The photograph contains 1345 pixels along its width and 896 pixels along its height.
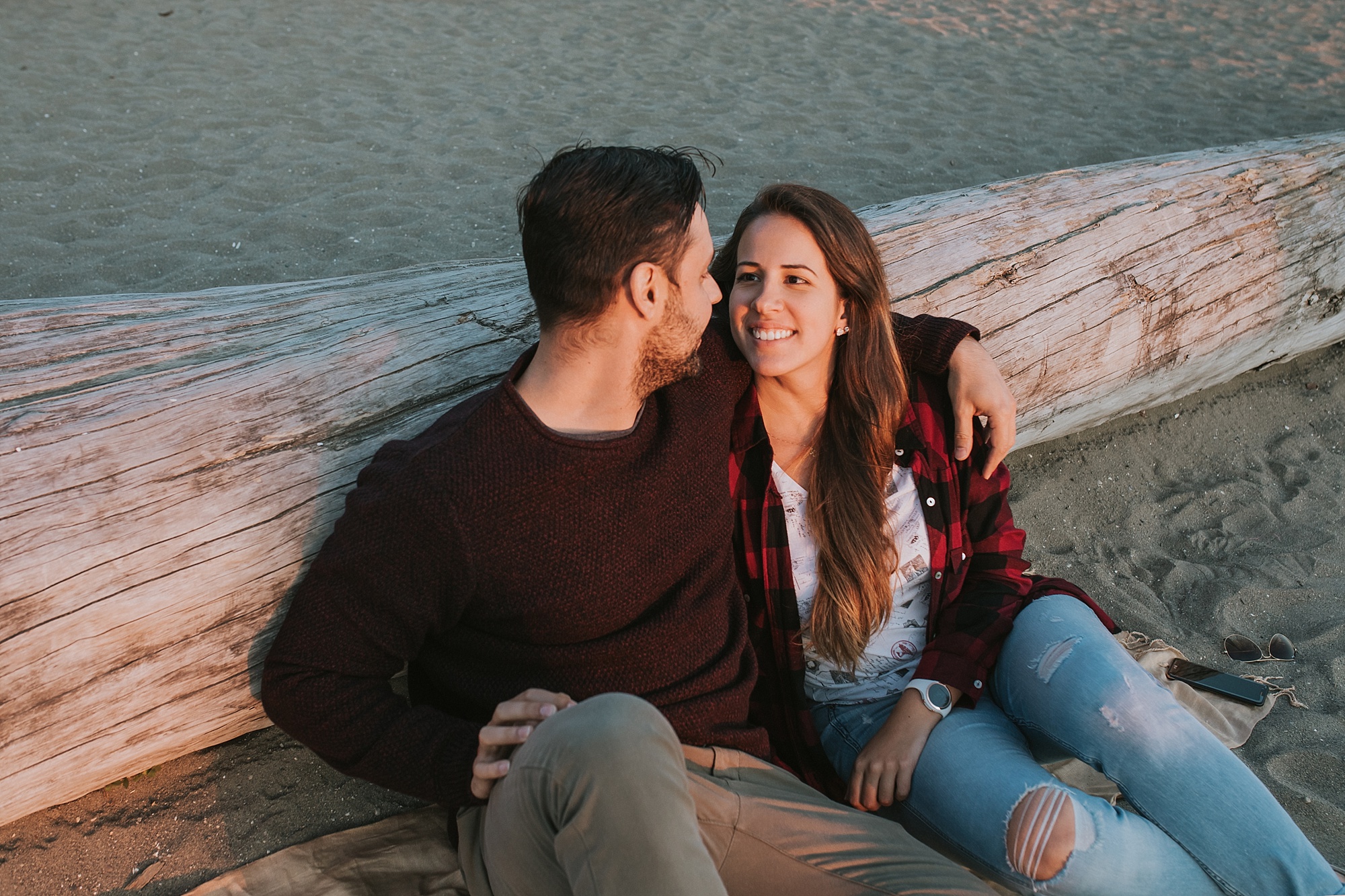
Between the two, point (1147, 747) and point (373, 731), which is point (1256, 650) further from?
point (373, 731)

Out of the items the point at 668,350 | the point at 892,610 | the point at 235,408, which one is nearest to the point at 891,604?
the point at 892,610

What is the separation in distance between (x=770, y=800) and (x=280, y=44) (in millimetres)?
7908

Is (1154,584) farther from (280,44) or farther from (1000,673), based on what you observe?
(280,44)

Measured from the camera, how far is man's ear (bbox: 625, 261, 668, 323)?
7.16 feet

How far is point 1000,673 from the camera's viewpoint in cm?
254

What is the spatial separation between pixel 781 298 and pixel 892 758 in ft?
3.72

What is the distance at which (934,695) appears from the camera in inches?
96.4

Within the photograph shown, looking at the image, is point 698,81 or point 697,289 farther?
point 698,81

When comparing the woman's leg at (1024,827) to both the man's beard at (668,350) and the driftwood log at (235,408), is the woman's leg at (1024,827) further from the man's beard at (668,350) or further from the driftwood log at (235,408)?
the driftwood log at (235,408)

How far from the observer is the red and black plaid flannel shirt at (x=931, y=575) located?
100 inches

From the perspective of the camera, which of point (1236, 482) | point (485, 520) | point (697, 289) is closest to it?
point (485, 520)

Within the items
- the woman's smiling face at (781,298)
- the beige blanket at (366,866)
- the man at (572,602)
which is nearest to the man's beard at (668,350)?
the man at (572,602)

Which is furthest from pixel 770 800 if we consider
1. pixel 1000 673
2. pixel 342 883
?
pixel 342 883

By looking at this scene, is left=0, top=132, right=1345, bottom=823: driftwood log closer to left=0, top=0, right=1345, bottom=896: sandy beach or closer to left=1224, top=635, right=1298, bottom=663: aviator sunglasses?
left=0, top=0, right=1345, bottom=896: sandy beach
